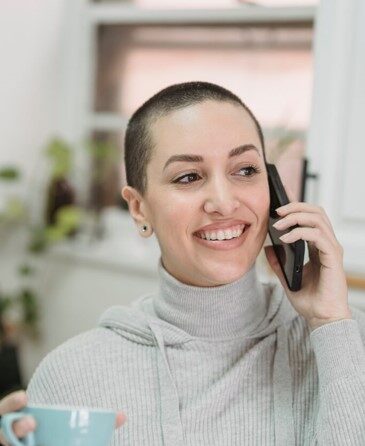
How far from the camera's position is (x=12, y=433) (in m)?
0.75

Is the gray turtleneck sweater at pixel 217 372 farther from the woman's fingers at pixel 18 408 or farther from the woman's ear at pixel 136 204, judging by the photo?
the woman's fingers at pixel 18 408

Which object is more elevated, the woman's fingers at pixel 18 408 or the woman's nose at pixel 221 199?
the woman's nose at pixel 221 199

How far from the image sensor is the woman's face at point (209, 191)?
109cm

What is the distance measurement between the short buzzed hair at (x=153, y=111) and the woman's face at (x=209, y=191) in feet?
0.06

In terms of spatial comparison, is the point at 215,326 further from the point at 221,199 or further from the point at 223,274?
the point at 221,199

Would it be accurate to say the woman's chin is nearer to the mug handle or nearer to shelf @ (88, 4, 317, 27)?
the mug handle

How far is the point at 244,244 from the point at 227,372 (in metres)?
0.22

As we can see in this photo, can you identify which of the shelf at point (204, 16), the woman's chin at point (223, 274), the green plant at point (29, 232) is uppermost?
the shelf at point (204, 16)

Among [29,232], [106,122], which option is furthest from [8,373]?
[106,122]

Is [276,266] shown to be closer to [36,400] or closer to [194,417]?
[194,417]

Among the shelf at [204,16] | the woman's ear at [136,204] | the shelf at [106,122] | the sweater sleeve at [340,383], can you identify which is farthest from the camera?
the shelf at [106,122]

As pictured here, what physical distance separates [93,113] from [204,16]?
2.37ft

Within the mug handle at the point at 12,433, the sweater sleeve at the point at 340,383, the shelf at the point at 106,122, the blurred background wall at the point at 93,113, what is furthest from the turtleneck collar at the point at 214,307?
the shelf at the point at 106,122

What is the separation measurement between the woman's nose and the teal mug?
407 mm
